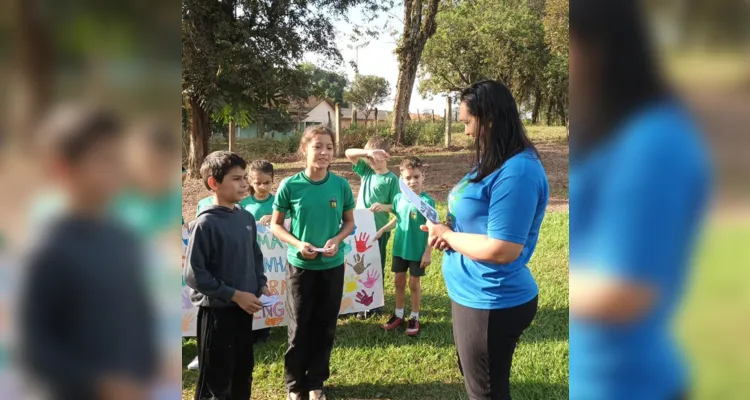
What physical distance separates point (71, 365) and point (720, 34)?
985mm

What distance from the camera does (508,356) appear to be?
2.13m

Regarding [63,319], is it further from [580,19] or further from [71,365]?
[580,19]

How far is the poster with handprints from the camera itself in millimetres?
4711

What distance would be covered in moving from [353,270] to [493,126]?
10.5 feet

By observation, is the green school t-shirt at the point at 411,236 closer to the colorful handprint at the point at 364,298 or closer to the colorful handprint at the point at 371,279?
the colorful handprint at the point at 371,279

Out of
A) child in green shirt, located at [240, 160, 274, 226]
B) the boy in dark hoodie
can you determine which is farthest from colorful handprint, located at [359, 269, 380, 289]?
the boy in dark hoodie

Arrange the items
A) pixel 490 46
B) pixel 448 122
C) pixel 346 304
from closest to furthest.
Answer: pixel 346 304 → pixel 448 122 → pixel 490 46

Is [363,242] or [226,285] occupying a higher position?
[226,285]

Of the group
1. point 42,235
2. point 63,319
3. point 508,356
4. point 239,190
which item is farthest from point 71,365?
point 239,190

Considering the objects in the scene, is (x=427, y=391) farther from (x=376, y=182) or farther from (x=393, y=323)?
(x=376, y=182)

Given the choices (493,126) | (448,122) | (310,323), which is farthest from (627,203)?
(448,122)

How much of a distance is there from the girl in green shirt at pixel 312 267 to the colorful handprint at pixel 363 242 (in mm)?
1758

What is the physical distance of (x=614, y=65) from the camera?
0.77 metres

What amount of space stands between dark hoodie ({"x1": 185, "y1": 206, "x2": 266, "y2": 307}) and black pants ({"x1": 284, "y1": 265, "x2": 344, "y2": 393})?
0.42 meters
